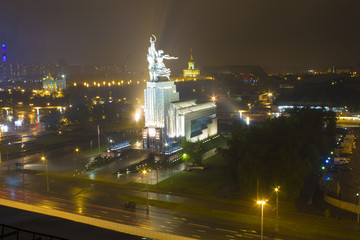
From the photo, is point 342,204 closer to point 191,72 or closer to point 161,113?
point 161,113

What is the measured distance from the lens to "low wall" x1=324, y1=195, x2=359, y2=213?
3903 cm

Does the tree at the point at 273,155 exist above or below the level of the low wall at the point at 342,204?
above

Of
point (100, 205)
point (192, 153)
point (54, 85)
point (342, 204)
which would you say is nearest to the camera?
point (342, 204)

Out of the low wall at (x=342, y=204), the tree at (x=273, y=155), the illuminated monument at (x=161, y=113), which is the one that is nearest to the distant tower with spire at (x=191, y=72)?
the illuminated monument at (x=161, y=113)

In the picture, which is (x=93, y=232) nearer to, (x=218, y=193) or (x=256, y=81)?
(x=218, y=193)

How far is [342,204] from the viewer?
40.3 m

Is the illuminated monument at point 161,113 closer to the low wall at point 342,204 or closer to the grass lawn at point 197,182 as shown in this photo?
the grass lawn at point 197,182

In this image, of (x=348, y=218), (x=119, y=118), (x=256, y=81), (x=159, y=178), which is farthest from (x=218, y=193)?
(x=256, y=81)

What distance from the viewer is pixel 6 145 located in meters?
77.9

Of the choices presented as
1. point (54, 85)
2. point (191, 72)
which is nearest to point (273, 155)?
Result: point (54, 85)

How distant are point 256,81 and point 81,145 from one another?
124 metres

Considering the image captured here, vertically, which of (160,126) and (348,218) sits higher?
(160,126)

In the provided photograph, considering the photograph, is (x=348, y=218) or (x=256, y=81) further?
(x=256, y=81)

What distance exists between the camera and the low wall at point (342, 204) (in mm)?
39028
